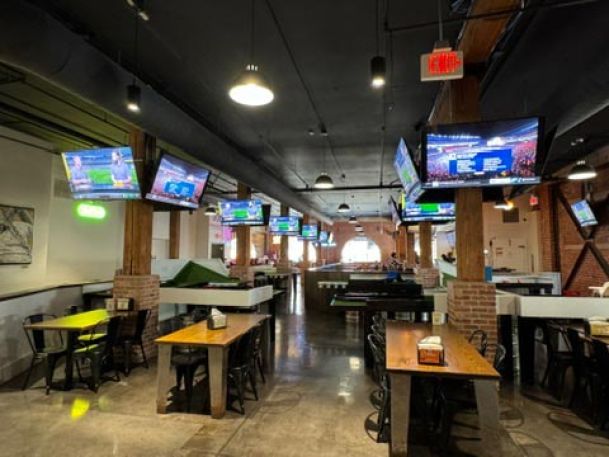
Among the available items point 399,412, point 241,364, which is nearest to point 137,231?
point 241,364

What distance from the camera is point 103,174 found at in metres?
5.18

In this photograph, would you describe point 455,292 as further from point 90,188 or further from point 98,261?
point 98,261

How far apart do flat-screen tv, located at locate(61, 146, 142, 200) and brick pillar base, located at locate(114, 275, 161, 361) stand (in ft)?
4.99

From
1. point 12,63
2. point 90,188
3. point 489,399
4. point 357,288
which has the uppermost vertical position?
point 12,63

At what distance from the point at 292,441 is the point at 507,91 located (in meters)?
5.48

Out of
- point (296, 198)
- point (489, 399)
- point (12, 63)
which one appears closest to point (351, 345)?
point (489, 399)

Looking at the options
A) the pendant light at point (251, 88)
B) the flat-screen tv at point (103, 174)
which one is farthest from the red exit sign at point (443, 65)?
the flat-screen tv at point (103, 174)

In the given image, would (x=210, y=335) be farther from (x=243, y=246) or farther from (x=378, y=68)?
(x=243, y=246)

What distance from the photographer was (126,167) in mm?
5117

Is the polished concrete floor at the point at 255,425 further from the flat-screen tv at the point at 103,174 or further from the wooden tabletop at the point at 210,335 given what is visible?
the flat-screen tv at the point at 103,174

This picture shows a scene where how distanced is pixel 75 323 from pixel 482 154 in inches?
213

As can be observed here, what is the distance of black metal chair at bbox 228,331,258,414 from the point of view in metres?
4.16

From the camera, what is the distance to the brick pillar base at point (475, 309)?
4.68 meters

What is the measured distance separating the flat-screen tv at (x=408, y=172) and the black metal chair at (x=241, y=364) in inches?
112
